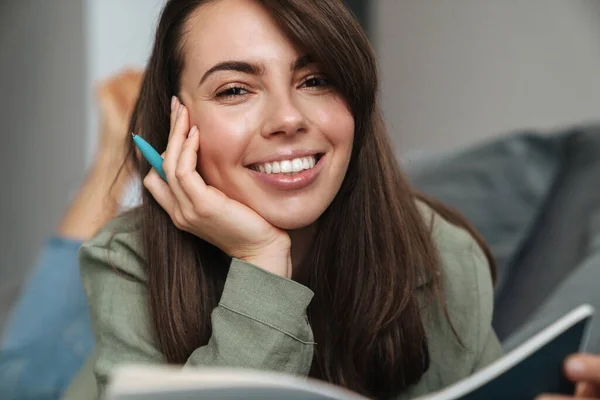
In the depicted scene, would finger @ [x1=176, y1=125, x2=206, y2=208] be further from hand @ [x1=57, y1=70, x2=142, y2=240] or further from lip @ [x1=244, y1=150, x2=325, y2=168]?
hand @ [x1=57, y1=70, x2=142, y2=240]

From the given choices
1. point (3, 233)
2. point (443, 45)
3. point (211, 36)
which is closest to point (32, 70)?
point (3, 233)

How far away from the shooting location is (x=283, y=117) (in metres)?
0.94

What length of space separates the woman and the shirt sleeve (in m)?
0.64

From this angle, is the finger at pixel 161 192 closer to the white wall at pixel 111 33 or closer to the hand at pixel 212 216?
the hand at pixel 212 216

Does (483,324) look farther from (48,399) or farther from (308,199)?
(48,399)

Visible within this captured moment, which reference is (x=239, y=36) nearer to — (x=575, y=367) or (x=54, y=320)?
(x=575, y=367)

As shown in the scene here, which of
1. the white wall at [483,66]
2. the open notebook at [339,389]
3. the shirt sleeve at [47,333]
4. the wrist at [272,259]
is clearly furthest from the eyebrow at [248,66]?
the white wall at [483,66]

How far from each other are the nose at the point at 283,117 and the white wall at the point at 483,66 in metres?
1.42

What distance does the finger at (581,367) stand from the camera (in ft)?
2.63

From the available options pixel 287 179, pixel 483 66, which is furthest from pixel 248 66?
pixel 483 66

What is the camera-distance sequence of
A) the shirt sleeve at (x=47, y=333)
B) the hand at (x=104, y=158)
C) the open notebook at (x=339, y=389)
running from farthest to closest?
the hand at (x=104, y=158)
the shirt sleeve at (x=47, y=333)
the open notebook at (x=339, y=389)

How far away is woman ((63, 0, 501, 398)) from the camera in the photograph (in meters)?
0.95

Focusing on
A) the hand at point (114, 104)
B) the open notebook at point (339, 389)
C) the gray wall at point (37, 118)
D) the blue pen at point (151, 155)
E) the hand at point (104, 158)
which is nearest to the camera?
the open notebook at point (339, 389)

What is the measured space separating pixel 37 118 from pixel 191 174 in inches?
92.4
